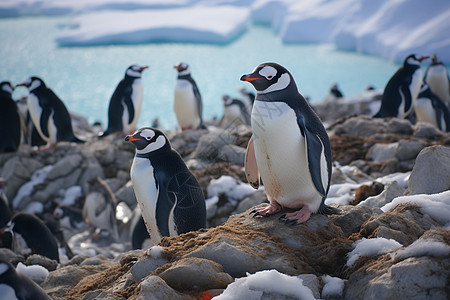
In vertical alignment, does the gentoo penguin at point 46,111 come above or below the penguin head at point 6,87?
below

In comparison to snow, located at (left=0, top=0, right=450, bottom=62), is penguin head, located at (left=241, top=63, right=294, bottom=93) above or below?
below

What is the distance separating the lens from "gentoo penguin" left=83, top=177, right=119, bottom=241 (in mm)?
5984

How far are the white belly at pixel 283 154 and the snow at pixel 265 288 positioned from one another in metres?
0.81

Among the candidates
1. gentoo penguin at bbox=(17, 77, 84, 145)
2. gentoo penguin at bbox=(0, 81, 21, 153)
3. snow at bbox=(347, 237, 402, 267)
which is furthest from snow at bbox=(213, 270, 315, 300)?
gentoo penguin at bbox=(0, 81, 21, 153)

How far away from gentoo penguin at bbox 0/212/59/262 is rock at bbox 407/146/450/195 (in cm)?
313

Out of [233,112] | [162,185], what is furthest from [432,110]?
[162,185]

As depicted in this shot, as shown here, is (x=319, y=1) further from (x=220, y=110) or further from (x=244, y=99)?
(x=244, y=99)

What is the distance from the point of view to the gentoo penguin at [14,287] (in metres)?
2.38

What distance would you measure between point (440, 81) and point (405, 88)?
2437mm

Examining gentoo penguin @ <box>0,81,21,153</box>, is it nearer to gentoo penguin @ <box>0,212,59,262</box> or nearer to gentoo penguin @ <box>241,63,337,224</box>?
gentoo penguin @ <box>0,212,59,262</box>

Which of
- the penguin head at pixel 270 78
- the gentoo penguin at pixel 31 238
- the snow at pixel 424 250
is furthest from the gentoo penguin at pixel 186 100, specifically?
the snow at pixel 424 250

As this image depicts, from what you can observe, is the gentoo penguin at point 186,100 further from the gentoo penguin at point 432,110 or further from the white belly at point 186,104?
the gentoo penguin at point 432,110

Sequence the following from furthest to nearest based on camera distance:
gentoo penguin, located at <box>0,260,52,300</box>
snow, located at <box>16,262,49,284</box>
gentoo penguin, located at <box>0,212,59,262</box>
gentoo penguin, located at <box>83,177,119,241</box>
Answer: gentoo penguin, located at <box>83,177,119,241</box>
gentoo penguin, located at <box>0,212,59,262</box>
snow, located at <box>16,262,49,284</box>
gentoo penguin, located at <box>0,260,52,300</box>

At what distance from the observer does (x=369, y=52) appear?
787 inches
